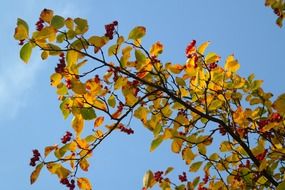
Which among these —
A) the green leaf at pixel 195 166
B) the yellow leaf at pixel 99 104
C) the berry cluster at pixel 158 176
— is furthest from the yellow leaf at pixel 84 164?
the green leaf at pixel 195 166

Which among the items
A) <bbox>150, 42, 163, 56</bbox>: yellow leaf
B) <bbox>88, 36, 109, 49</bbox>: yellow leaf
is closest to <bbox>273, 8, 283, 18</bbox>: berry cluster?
<bbox>150, 42, 163, 56</bbox>: yellow leaf

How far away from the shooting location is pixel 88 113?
2938 mm

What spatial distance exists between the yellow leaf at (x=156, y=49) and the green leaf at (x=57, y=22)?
82cm

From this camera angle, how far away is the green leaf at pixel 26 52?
8.72 ft

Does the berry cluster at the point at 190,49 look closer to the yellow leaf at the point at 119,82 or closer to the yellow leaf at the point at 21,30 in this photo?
the yellow leaf at the point at 119,82

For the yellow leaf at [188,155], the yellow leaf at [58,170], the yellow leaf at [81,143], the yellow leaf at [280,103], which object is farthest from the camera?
the yellow leaf at [188,155]

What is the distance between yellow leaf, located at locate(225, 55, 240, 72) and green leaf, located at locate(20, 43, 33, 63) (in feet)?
5.19

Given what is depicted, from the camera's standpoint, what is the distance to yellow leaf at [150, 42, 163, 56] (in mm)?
3213

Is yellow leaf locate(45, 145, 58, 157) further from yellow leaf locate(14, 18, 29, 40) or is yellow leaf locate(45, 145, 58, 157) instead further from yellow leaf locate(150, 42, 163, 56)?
yellow leaf locate(150, 42, 163, 56)

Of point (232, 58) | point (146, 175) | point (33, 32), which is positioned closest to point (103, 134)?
point (146, 175)

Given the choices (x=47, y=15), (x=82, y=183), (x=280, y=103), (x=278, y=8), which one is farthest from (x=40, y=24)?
(x=278, y=8)

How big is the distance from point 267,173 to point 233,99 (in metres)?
0.89

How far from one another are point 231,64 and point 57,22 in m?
1.46

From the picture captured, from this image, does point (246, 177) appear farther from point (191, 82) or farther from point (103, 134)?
point (103, 134)
